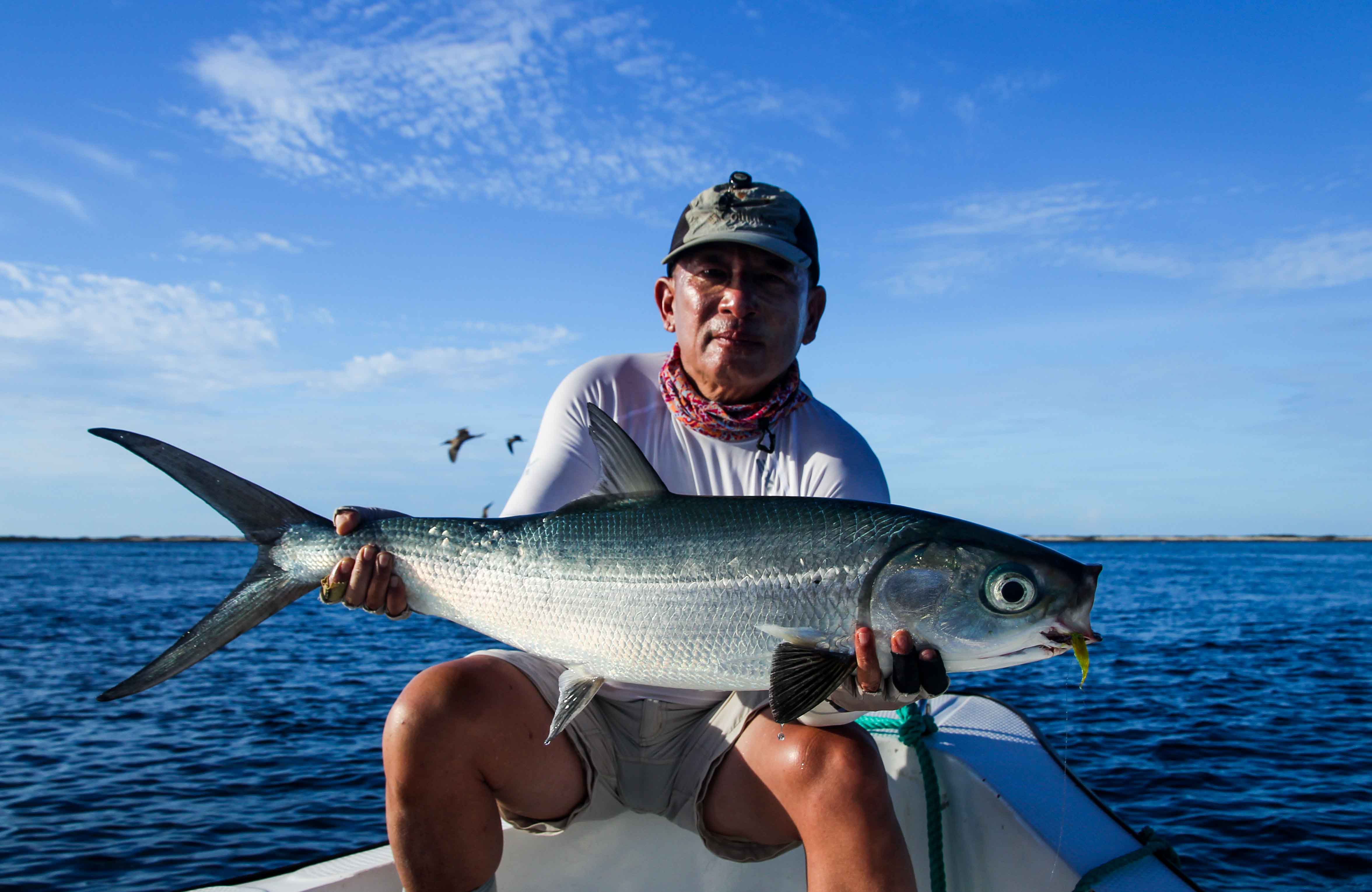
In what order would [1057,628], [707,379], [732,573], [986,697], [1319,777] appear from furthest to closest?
[1319,777] → [986,697] → [707,379] → [732,573] → [1057,628]

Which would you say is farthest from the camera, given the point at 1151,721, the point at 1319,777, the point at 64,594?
the point at 64,594

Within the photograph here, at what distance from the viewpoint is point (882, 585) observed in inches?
99.9

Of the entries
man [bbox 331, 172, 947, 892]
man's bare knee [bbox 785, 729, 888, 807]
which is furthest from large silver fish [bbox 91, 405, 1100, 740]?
man's bare knee [bbox 785, 729, 888, 807]

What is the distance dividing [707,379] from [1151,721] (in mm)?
9943

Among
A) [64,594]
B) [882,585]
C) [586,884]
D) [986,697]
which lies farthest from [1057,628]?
[64,594]

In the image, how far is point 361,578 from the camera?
117 inches

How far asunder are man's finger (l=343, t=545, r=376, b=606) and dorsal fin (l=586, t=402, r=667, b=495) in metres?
0.75

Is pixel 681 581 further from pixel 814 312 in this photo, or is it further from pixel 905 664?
pixel 814 312

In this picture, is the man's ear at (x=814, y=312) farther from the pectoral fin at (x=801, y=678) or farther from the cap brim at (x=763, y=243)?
the pectoral fin at (x=801, y=678)

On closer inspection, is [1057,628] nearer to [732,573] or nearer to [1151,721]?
[732,573]

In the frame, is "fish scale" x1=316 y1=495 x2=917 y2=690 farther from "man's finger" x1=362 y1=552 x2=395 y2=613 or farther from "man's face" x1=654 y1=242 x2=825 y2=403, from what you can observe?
"man's face" x1=654 y1=242 x2=825 y2=403

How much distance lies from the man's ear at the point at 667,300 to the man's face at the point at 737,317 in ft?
0.38

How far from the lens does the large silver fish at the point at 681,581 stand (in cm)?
250

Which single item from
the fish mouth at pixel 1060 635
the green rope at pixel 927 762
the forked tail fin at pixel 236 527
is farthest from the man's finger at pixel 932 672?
the forked tail fin at pixel 236 527
